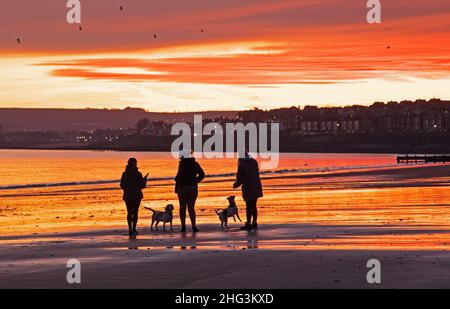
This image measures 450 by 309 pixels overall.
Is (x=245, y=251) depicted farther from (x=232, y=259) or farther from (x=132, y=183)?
(x=132, y=183)

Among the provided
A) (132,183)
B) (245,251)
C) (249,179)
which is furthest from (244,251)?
(249,179)

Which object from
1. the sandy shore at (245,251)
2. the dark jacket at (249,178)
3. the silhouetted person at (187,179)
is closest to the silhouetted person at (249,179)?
the dark jacket at (249,178)

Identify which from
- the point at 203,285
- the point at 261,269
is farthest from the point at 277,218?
the point at 203,285

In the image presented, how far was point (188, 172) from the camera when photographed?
22516 millimetres

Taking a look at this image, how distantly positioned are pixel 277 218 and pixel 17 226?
275 inches

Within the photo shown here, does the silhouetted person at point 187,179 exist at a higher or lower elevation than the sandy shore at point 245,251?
higher

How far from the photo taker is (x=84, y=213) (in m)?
34.1

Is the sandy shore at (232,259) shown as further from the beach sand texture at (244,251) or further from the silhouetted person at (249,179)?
the silhouetted person at (249,179)

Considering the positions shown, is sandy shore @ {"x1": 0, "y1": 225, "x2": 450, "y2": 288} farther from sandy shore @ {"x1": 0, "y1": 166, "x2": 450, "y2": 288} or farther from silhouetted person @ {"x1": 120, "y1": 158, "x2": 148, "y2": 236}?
silhouetted person @ {"x1": 120, "y1": 158, "x2": 148, "y2": 236}

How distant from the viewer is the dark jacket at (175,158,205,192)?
22.4 metres

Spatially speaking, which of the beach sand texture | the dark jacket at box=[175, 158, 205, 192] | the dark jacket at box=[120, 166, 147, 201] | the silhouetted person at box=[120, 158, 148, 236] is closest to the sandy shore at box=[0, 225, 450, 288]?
the beach sand texture

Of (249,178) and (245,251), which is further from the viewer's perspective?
(249,178)

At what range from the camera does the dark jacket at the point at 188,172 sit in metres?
22.4

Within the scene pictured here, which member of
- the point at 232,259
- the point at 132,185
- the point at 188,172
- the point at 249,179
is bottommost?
the point at 232,259
